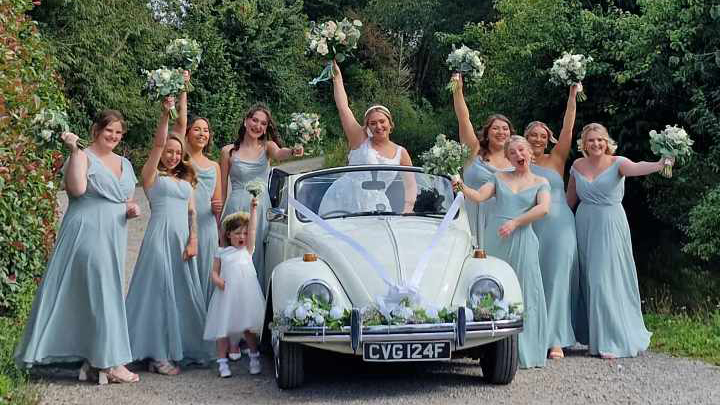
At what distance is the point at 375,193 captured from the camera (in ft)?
25.7

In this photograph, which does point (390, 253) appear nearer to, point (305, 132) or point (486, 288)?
point (486, 288)

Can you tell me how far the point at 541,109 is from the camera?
17.2 m

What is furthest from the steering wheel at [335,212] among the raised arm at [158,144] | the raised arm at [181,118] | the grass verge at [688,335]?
the grass verge at [688,335]

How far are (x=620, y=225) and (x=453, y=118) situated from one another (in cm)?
2327

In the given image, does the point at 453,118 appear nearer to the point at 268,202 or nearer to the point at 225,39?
the point at 225,39

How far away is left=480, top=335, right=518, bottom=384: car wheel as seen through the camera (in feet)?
22.1

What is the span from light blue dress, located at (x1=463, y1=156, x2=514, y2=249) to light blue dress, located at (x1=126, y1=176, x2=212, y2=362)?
8.31ft

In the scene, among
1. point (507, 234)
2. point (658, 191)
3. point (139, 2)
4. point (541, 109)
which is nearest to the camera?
point (507, 234)

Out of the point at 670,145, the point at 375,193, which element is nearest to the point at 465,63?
the point at 375,193

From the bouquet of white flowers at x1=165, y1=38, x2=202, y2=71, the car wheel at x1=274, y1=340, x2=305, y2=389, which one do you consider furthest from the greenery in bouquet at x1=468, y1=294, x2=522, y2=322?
the bouquet of white flowers at x1=165, y1=38, x2=202, y2=71

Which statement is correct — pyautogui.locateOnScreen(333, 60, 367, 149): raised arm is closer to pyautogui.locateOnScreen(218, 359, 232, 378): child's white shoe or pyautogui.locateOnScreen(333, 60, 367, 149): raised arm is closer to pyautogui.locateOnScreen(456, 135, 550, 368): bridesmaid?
pyautogui.locateOnScreen(456, 135, 550, 368): bridesmaid

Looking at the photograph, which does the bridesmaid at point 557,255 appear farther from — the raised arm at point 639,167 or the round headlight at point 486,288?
the round headlight at point 486,288

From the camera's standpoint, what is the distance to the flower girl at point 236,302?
7492mm

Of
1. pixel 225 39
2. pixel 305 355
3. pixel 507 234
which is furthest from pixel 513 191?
pixel 225 39
